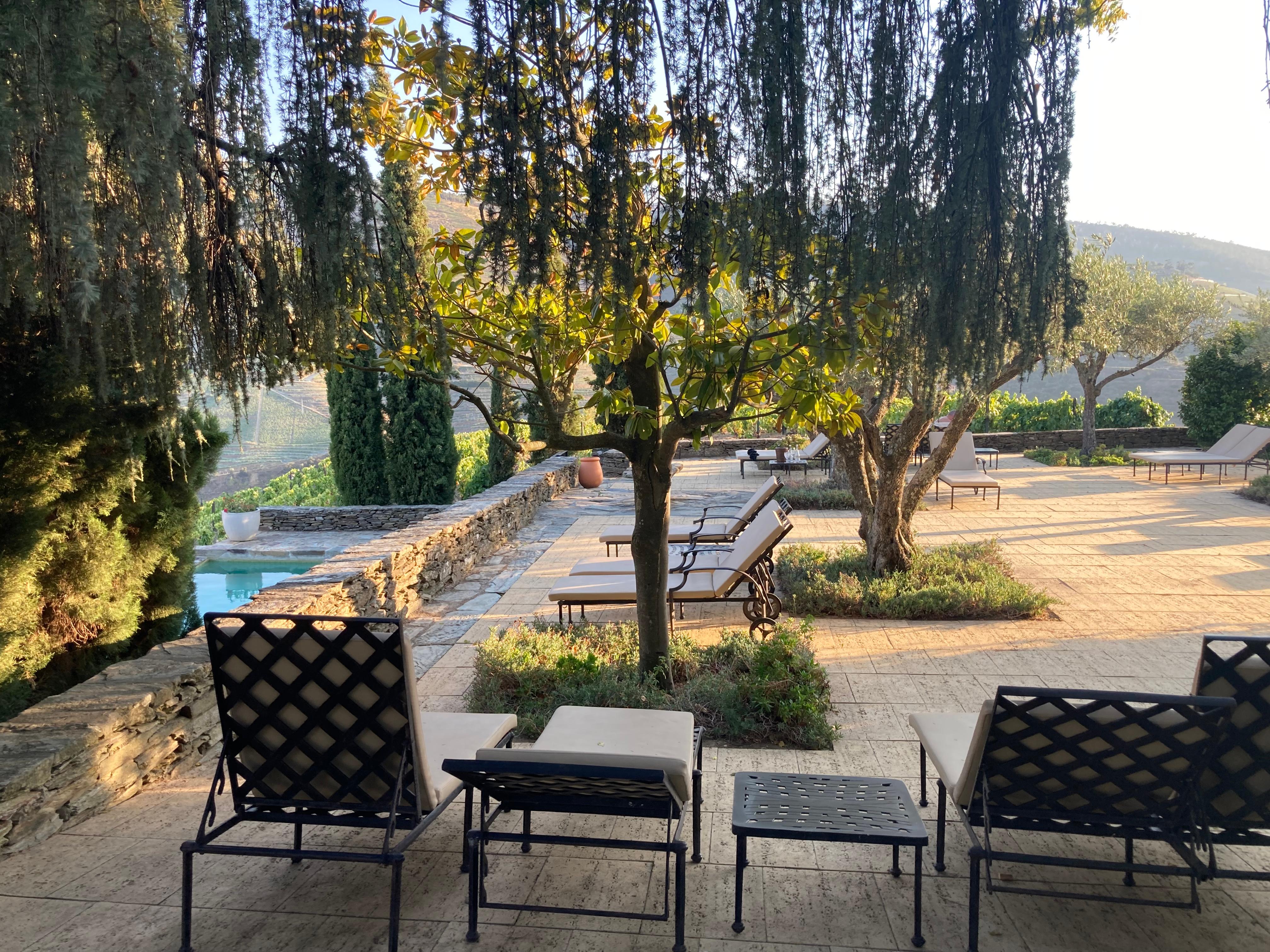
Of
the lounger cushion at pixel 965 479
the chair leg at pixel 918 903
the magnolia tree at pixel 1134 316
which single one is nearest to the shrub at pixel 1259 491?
the lounger cushion at pixel 965 479

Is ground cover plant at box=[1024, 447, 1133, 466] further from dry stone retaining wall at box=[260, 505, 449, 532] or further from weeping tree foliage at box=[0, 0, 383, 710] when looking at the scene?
weeping tree foliage at box=[0, 0, 383, 710]

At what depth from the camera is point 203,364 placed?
3.06 meters

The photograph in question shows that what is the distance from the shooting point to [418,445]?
13.2m

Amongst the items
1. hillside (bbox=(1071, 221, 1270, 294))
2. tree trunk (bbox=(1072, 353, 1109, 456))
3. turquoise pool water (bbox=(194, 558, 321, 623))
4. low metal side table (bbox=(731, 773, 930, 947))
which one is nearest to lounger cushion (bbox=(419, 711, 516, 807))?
low metal side table (bbox=(731, 773, 930, 947))

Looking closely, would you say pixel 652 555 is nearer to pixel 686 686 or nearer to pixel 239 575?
pixel 686 686

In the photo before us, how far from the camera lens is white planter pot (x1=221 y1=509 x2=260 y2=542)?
41.6ft

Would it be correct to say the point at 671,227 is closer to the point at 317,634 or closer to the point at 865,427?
the point at 317,634

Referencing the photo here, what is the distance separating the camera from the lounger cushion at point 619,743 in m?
→ 2.33

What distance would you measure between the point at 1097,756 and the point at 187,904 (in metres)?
2.65

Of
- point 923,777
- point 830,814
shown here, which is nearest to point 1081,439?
point 923,777

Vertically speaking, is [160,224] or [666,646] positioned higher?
[160,224]

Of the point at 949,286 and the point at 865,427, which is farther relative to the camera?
the point at 865,427

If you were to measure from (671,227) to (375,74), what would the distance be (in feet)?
3.85

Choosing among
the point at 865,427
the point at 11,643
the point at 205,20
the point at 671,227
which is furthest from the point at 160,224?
the point at 865,427
